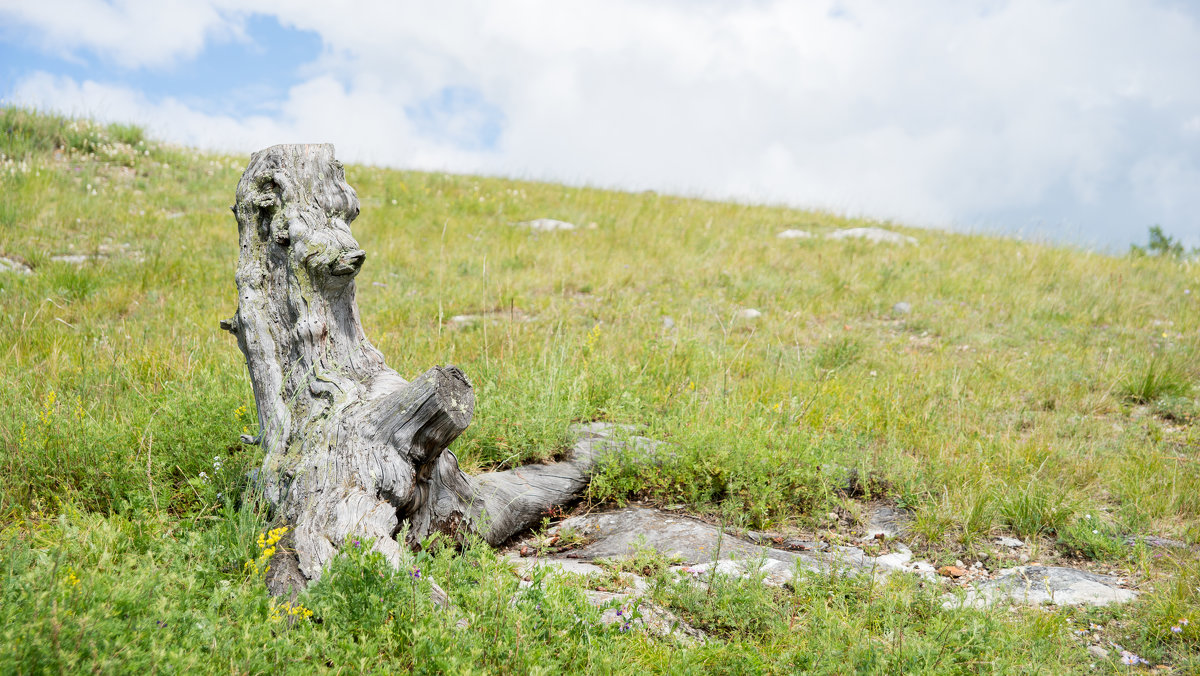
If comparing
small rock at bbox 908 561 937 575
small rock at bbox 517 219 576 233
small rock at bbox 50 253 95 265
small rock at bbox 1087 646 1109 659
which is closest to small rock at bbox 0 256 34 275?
small rock at bbox 50 253 95 265

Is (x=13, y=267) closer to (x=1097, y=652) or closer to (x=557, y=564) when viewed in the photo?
(x=557, y=564)

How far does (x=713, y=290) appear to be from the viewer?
380 inches

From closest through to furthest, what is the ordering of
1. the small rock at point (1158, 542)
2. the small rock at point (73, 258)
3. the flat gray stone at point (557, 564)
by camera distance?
1. the flat gray stone at point (557, 564)
2. the small rock at point (1158, 542)
3. the small rock at point (73, 258)

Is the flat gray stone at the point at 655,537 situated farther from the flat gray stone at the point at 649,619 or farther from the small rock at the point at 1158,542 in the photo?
the small rock at the point at 1158,542

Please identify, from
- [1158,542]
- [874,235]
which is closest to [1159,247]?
[874,235]

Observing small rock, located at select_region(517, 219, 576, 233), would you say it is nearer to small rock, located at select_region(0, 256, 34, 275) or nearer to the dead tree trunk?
small rock, located at select_region(0, 256, 34, 275)

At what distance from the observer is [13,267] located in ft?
27.1

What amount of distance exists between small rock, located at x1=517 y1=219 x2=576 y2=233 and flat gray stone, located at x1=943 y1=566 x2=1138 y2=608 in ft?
31.9

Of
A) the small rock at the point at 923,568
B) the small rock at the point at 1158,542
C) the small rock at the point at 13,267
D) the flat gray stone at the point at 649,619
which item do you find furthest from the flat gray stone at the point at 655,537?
the small rock at the point at 13,267

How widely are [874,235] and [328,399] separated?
488 inches

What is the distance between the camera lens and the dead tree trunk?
3.27 m

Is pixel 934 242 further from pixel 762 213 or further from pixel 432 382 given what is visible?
pixel 432 382

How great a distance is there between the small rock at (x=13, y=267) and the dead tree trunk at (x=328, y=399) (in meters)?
6.31

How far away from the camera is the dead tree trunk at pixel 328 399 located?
327 centimetres
